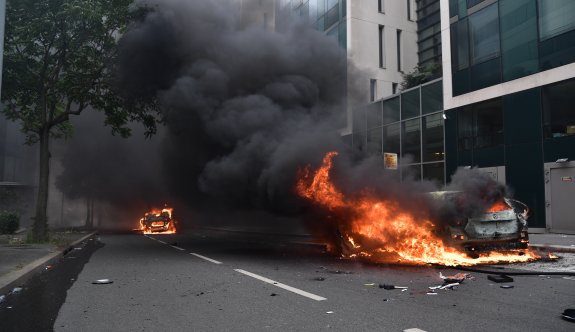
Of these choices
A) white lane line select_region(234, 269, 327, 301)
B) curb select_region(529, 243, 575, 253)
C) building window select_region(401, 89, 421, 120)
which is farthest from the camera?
building window select_region(401, 89, 421, 120)

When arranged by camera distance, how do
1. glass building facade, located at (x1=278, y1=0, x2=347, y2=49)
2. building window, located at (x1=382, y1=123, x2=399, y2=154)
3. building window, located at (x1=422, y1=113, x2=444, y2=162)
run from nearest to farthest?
building window, located at (x1=422, y1=113, x2=444, y2=162), building window, located at (x1=382, y1=123, x2=399, y2=154), glass building facade, located at (x1=278, y1=0, x2=347, y2=49)

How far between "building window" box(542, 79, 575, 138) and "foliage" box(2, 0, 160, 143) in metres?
14.5

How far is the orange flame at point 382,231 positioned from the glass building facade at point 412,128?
31.4 feet

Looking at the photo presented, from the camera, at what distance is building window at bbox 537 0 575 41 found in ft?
52.7

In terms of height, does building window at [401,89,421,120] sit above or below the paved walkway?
above

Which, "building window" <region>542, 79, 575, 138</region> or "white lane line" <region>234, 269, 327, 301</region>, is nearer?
"white lane line" <region>234, 269, 327, 301</region>

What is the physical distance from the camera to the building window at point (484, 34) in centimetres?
1895

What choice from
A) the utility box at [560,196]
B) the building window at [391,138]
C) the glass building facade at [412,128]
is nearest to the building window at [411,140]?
the glass building facade at [412,128]

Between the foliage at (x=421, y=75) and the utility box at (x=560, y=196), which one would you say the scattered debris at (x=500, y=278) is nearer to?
the utility box at (x=560, y=196)

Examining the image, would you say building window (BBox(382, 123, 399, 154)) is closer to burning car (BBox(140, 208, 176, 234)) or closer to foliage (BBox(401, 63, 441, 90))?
foliage (BBox(401, 63, 441, 90))

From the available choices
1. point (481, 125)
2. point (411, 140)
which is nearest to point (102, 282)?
point (481, 125)

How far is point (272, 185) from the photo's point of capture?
11.0 metres

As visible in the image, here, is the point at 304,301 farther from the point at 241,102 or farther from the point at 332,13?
the point at 332,13

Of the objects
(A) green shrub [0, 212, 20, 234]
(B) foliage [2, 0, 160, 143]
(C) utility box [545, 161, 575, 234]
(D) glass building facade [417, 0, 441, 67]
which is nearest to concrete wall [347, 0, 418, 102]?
(D) glass building facade [417, 0, 441, 67]
